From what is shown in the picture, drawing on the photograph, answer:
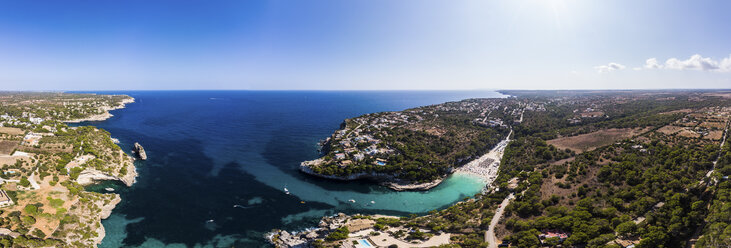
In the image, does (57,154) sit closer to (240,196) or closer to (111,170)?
(111,170)

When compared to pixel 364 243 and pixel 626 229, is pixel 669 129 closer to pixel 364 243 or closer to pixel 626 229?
pixel 626 229

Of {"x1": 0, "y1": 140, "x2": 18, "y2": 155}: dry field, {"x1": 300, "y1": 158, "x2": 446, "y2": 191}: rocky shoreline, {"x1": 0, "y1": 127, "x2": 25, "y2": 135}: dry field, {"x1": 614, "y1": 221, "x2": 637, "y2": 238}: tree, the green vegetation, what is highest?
{"x1": 0, "y1": 127, "x2": 25, "y2": 135}: dry field

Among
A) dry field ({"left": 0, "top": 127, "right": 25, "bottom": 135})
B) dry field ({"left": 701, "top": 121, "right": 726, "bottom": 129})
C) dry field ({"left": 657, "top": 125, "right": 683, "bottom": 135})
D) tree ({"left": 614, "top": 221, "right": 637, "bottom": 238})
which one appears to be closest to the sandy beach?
tree ({"left": 614, "top": 221, "right": 637, "bottom": 238})

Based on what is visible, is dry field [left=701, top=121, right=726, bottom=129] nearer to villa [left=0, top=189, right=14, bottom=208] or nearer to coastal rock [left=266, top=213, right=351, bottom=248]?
coastal rock [left=266, top=213, right=351, bottom=248]

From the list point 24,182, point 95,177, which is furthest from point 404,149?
point 24,182

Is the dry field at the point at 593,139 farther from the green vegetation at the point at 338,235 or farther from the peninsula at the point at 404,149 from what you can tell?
the green vegetation at the point at 338,235
